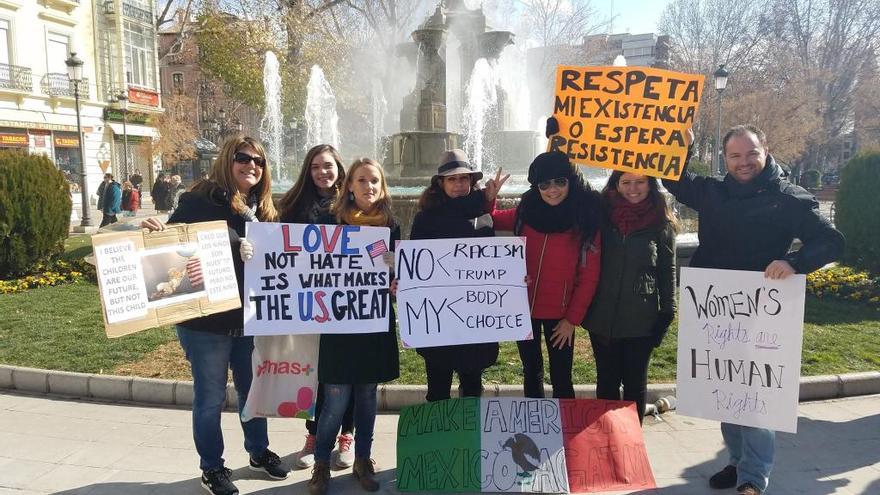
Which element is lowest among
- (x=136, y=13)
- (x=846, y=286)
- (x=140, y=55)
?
(x=846, y=286)

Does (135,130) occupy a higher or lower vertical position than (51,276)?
higher

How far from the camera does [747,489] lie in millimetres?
3582

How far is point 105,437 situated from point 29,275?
7.47m

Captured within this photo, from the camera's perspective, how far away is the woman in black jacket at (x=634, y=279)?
3764mm

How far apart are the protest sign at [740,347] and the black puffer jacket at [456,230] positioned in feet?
4.14

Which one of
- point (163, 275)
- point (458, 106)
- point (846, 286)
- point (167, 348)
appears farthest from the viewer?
point (458, 106)

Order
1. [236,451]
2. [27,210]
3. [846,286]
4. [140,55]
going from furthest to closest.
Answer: [140,55] → [27,210] → [846,286] → [236,451]

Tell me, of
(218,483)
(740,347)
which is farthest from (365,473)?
(740,347)

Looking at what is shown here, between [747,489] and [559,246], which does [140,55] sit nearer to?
[559,246]

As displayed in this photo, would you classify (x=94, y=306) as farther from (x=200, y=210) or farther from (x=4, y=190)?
(x=200, y=210)

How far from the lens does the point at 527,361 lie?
4086 millimetres

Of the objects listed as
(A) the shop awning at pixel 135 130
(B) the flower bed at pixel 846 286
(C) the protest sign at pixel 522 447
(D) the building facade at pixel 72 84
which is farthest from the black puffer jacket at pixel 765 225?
(A) the shop awning at pixel 135 130

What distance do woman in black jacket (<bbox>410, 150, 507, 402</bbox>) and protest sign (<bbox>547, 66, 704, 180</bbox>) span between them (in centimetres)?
68

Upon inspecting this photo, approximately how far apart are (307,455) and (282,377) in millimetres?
684
